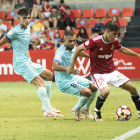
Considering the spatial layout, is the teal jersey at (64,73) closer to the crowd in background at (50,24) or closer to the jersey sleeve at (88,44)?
the jersey sleeve at (88,44)

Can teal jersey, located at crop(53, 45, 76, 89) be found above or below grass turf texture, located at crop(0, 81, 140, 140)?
above

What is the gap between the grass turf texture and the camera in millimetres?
5262

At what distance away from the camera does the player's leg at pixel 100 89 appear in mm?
6367

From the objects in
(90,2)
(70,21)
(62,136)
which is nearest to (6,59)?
(70,21)

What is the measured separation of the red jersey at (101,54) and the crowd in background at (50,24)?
9708mm

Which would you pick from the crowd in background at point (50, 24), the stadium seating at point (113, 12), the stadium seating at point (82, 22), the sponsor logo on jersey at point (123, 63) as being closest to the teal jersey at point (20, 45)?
the sponsor logo on jersey at point (123, 63)

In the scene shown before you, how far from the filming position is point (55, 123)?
637 centimetres

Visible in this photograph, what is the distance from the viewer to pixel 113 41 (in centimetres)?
655

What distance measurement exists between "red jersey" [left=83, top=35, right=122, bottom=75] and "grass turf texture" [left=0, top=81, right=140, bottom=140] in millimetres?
965

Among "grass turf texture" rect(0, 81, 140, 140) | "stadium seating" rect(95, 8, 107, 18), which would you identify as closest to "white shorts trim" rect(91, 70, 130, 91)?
"grass turf texture" rect(0, 81, 140, 140)

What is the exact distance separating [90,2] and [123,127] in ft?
50.2

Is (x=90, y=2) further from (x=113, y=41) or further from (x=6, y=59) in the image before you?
(x=113, y=41)

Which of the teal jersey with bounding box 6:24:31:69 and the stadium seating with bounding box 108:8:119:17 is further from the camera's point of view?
the stadium seating with bounding box 108:8:119:17

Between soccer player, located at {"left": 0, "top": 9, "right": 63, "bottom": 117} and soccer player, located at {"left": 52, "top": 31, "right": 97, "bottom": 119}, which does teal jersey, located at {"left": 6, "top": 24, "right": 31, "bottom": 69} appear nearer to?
soccer player, located at {"left": 0, "top": 9, "right": 63, "bottom": 117}
